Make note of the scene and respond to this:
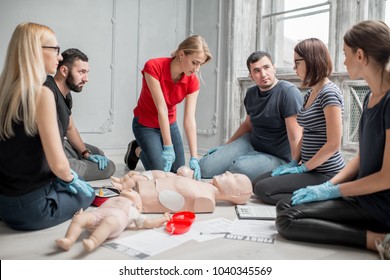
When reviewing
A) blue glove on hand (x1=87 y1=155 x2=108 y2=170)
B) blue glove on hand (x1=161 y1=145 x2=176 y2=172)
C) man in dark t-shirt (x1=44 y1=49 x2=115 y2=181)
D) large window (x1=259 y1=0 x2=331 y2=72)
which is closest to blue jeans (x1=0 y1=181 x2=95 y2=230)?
man in dark t-shirt (x1=44 y1=49 x2=115 y2=181)

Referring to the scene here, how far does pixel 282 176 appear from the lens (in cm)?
226

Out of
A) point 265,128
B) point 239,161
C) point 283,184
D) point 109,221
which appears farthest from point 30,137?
point 265,128

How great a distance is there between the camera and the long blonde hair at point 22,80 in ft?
5.00

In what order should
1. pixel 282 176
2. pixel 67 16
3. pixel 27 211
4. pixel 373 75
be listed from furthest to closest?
pixel 67 16, pixel 282 176, pixel 27 211, pixel 373 75

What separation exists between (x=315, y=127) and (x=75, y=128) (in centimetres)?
178

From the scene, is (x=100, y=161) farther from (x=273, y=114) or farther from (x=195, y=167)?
(x=273, y=114)

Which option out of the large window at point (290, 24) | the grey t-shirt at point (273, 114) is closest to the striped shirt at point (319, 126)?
the grey t-shirt at point (273, 114)

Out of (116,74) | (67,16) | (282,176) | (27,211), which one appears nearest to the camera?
(27,211)

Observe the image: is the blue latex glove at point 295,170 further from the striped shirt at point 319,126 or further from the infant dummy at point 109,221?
the infant dummy at point 109,221

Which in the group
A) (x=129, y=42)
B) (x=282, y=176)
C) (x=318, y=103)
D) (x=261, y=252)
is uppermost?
(x=129, y=42)

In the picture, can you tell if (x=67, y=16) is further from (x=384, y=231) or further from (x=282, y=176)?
(x=384, y=231)

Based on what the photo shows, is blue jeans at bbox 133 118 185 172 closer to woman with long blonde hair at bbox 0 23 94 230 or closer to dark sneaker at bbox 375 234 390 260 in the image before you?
woman with long blonde hair at bbox 0 23 94 230

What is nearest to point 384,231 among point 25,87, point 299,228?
point 299,228

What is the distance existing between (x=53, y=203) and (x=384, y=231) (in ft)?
4.48
